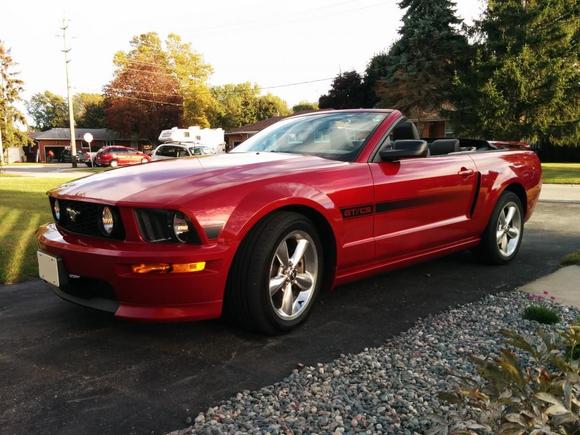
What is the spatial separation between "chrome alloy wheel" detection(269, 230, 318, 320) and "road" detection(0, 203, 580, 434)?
0.63 feet

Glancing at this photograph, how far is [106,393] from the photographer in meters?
2.48

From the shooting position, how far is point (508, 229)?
5180mm

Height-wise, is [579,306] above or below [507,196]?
below

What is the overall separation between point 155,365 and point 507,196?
3.82 metres

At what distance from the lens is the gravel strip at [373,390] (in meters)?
2.15

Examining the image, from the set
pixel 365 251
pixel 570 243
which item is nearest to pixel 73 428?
pixel 365 251

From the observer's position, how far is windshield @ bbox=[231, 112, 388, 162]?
382 centimetres

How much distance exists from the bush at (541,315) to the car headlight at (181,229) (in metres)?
2.35

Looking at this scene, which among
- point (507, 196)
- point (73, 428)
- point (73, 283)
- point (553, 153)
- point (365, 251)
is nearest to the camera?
point (73, 428)

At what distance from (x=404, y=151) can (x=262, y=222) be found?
127 centimetres

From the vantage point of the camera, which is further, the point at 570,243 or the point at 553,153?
the point at 553,153

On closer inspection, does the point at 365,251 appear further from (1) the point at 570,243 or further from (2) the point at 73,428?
(1) the point at 570,243

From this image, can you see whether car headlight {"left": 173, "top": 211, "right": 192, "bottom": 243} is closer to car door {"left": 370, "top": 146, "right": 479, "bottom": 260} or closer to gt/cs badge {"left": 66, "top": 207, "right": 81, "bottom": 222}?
gt/cs badge {"left": 66, "top": 207, "right": 81, "bottom": 222}

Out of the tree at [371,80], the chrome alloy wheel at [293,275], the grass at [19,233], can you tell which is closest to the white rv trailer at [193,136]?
the tree at [371,80]
